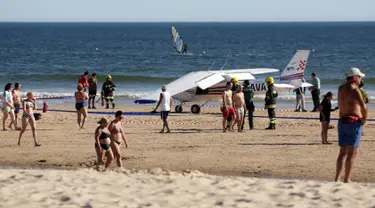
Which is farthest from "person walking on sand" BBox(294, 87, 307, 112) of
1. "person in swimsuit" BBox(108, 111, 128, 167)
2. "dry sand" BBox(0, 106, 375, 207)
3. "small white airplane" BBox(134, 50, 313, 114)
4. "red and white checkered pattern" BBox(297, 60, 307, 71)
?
"person in swimsuit" BBox(108, 111, 128, 167)

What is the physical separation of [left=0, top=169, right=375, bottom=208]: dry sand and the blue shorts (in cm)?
65

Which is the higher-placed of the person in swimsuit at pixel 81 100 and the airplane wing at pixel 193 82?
the airplane wing at pixel 193 82

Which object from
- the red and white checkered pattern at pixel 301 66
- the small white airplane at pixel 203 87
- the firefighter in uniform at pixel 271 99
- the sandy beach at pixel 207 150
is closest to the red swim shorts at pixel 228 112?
the sandy beach at pixel 207 150

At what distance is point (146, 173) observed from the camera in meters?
12.8

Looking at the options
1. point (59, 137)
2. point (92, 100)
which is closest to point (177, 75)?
point (92, 100)

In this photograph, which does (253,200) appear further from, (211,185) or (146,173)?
(146,173)

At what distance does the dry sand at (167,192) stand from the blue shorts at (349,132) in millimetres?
649

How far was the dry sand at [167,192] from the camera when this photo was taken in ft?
33.9

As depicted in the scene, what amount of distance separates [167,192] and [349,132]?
2.77 metres

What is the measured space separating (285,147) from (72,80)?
31.7 m

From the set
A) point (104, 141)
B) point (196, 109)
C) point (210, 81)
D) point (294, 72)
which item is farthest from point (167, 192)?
point (294, 72)

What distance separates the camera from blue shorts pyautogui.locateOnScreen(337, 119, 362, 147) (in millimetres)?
11789

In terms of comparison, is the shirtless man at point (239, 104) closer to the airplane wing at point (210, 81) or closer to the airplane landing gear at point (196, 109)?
the airplane wing at point (210, 81)

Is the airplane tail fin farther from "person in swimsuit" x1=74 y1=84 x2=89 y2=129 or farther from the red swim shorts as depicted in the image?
"person in swimsuit" x1=74 y1=84 x2=89 y2=129
